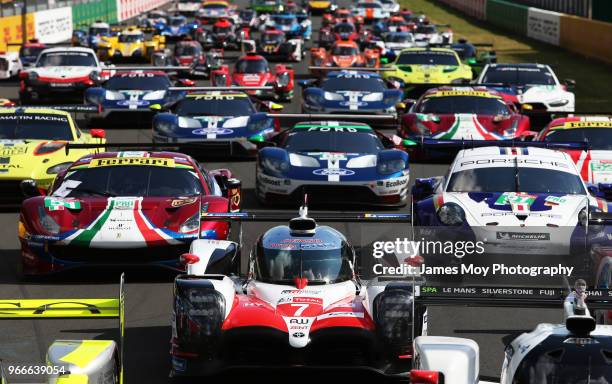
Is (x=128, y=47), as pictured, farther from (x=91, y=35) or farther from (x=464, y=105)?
(x=464, y=105)

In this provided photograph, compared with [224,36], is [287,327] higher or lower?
higher

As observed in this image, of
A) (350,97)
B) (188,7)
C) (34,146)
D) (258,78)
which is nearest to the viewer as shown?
(34,146)

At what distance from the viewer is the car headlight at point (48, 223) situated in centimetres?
1460

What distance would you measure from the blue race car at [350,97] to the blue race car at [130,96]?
2836mm

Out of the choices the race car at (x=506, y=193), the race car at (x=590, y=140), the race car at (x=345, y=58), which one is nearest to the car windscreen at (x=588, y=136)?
the race car at (x=590, y=140)

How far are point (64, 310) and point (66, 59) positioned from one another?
27783 millimetres

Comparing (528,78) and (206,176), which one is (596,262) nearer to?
(206,176)

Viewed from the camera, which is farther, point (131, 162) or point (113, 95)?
point (113, 95)

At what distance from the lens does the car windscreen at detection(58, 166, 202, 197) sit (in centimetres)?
1547

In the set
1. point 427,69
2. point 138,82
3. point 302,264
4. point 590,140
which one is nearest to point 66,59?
point 138,82

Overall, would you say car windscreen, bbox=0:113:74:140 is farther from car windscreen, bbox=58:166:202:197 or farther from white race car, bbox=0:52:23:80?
white race car, bbox=0:52:23:80

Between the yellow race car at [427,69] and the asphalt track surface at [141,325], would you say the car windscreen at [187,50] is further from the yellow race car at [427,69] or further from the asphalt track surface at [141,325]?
the asphalt track surface at [141,325]

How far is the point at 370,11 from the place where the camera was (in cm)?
8238

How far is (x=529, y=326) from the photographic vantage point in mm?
12781
